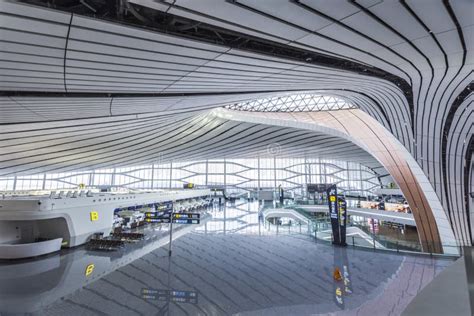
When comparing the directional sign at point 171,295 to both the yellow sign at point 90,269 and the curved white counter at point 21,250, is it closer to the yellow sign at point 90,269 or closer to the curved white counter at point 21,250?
the yellow sign at point 90,269

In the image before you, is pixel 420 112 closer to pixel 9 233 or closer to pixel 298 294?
pixel 298 294

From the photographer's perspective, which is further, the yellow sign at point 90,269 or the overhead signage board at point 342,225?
the overhead signage board at point 342,225

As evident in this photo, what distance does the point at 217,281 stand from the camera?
7969 millimetres

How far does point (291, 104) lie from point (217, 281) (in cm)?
2510

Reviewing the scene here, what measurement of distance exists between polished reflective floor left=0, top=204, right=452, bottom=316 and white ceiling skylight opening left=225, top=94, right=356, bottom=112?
62.3ft

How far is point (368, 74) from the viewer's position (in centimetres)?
1187

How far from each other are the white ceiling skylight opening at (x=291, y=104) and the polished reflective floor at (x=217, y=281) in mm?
19001

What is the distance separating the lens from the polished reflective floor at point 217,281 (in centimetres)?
608

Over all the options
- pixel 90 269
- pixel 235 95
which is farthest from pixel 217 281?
pixel 235 95

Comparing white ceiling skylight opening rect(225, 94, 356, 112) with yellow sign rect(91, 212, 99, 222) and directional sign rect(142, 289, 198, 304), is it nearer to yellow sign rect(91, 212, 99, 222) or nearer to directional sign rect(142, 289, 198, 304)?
yellow sign rect(91, 212, 99, 222)

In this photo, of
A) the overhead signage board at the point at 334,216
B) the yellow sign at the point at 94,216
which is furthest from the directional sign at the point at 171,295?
the yellow sign at the point at 94,216

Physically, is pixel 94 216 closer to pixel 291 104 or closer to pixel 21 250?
pixel 21 250

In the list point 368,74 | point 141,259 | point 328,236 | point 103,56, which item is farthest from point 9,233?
point 368,74

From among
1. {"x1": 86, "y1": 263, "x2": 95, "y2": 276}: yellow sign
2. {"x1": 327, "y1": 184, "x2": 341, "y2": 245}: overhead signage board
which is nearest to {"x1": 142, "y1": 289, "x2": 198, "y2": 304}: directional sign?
{"x1": 86, "y1": 263, "x2": 95, "y2": 276}: yellow sign
